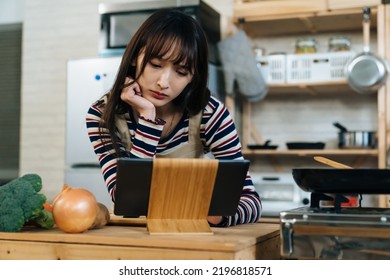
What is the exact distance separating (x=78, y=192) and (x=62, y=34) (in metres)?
3.54

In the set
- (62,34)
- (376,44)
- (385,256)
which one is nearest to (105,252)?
(385,256)

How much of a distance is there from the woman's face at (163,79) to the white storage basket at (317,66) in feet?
7.19

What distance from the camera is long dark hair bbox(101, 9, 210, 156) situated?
145 centimetres

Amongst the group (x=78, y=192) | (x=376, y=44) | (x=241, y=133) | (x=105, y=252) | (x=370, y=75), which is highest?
(x=376, y=44)

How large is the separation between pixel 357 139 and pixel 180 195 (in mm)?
2472

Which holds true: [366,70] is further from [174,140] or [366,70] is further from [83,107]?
[174,140]

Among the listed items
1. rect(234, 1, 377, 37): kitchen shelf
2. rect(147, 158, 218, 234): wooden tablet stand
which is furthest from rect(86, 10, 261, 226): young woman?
rect(234, 1, 377, 37): kitchen shelf

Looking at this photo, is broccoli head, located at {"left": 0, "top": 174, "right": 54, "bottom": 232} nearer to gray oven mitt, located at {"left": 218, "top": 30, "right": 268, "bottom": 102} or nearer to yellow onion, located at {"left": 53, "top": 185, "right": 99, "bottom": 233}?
yellow onion, located at {"left": 53, "top": 185, "right": 99, "bottom": 233}

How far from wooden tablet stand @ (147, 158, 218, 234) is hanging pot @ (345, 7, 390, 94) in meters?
2.41

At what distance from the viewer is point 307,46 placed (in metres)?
3.69

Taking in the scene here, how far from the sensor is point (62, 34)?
455cm

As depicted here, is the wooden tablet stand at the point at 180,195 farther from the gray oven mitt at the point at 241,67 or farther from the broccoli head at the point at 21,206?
the gray oven mitt at the point at 241,67

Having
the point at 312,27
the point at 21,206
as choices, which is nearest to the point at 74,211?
the point at 21,206

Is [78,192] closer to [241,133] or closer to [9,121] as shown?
[241,133]
